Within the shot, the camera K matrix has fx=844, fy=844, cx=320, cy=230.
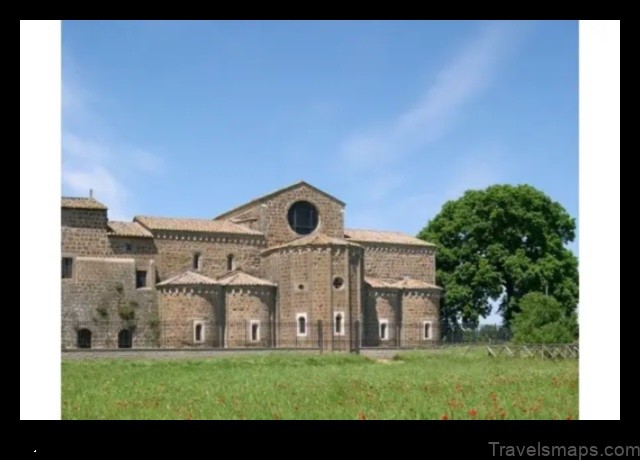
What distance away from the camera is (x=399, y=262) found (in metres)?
39.3

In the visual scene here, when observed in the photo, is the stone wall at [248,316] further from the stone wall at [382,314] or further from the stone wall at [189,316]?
the stone wall at [382,314]

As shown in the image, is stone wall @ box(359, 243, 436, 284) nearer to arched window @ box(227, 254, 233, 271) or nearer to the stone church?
the stone church

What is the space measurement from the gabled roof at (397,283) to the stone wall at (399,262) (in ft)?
2.74

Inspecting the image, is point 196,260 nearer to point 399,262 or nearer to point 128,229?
point 128,229

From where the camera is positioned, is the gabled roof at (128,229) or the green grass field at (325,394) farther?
the gabled roof at (128,229)

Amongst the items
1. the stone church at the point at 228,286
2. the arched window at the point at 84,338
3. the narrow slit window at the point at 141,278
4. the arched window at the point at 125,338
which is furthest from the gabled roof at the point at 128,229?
the arched window at the point at 84,338

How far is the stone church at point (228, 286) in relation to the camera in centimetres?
3119

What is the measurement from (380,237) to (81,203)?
14301 mm

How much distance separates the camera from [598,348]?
10023 millimetres

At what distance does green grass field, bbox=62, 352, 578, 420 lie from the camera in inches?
434

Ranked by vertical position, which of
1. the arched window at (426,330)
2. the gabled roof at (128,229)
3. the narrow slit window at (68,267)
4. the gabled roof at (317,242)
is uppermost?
the gabled roof at (128,229)
